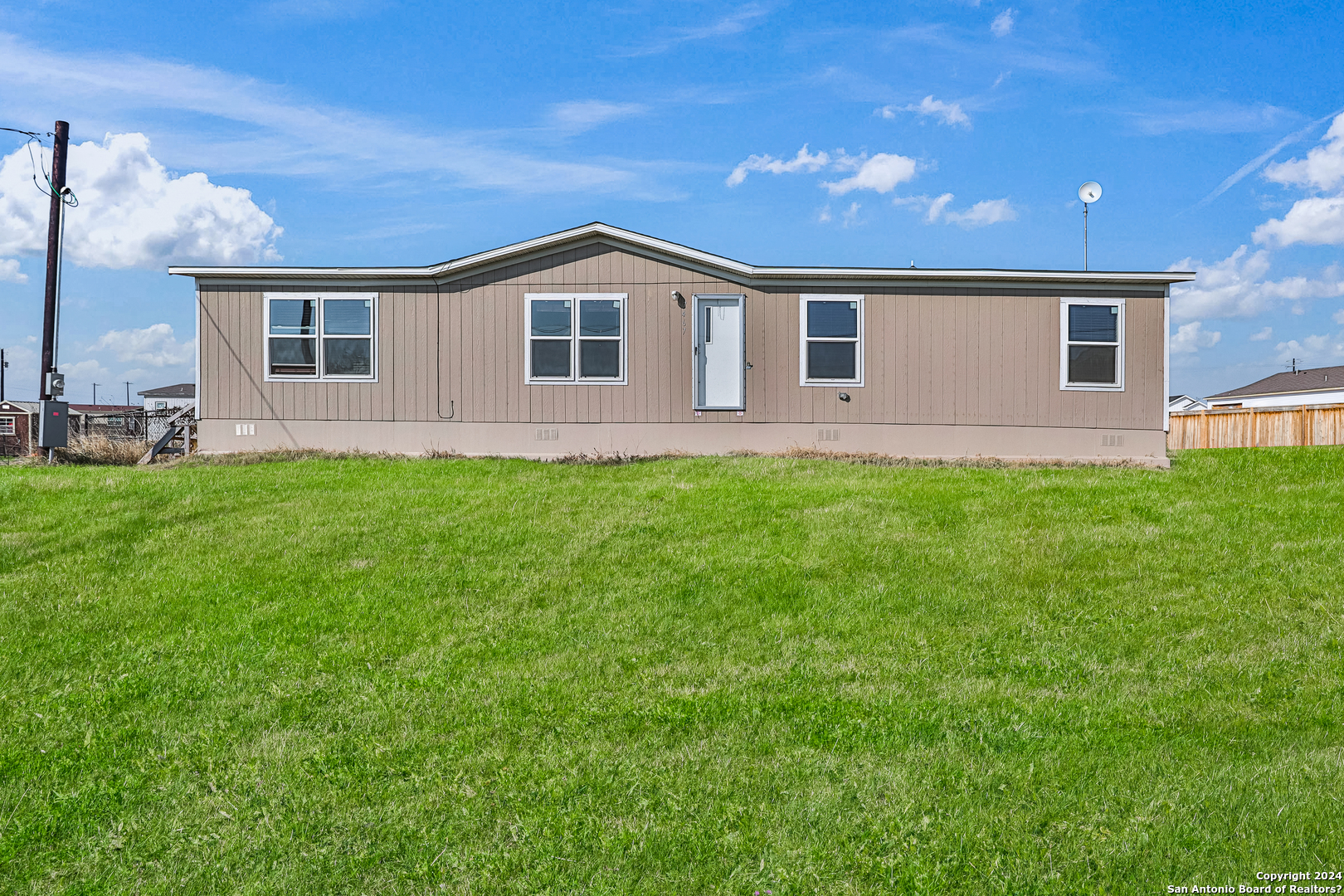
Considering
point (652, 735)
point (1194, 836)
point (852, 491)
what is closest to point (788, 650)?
point (652, 735)

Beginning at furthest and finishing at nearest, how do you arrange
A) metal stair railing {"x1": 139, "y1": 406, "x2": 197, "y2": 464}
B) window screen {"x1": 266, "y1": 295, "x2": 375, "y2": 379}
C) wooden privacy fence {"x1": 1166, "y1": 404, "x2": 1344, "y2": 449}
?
wooden privacy fence {"x1": 1166, "y1": 404, "x2": 1344, "y2": 449}, metal stair railing {"x1": 139, "y1": 406, "x2": 197, "y2": 464}, window screen {"x1": 266, "y1": 295, "x2": 375, "y2": 379}

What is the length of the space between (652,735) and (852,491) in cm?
614

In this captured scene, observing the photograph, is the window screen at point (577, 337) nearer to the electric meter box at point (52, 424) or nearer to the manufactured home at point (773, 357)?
the manufactured home at point (773, 357)

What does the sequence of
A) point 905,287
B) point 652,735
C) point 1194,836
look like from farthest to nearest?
point 905,287, point 652,735, point 1194,836

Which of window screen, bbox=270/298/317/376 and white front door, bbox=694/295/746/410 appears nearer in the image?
white front door, bbox=694/295/746/410

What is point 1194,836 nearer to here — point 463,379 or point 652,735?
point 652,735

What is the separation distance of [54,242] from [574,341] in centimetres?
1073

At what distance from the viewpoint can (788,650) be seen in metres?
6.00

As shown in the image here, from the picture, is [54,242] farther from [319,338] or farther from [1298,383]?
[1298,383]

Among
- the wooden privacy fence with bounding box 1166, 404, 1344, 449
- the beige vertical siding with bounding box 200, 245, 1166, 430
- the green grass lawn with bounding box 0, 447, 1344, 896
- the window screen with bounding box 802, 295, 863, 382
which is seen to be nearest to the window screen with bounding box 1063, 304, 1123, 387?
the beige vertical siding with bounding box 200, 245, 1166, 430

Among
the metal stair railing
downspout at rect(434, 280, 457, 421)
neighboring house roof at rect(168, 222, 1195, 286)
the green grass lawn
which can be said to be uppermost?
neighboring house roof at rect(168, 222, 1195, 286)

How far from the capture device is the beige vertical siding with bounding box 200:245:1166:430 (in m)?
14.5

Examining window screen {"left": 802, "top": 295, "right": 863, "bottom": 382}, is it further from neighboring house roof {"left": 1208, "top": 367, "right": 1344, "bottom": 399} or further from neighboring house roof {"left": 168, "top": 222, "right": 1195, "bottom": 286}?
neighboring house roof {"left": 1208, "top": 367, "right": 1344, "bottom": 399}

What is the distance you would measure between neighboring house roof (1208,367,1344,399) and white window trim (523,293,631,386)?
40.7 meters
